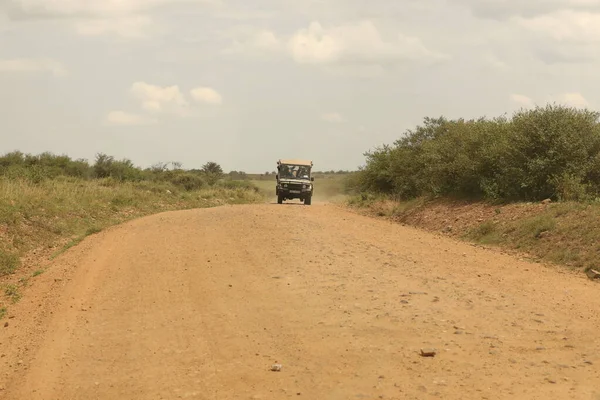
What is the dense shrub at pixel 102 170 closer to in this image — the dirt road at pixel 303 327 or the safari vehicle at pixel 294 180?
the safari vehicle at pixel 294 180

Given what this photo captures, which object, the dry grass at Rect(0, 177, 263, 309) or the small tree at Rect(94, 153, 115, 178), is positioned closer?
the dry grass at Rect(0, 177, 263, 309)

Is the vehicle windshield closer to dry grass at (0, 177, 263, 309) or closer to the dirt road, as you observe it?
dry grass at (0, 177, 263, 309)

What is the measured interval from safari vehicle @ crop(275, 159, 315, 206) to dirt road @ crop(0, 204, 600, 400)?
20.2m

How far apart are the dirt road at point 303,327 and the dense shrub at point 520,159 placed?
22.5 feet

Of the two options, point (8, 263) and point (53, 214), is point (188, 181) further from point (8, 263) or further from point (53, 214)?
point (8, 263)

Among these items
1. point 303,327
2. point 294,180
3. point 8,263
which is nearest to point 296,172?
point 294,180

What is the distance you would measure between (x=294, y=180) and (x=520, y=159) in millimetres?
15541

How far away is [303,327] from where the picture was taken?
920 cm

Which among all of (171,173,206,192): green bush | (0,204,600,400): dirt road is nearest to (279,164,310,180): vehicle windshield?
(171,173,206,192): green bush

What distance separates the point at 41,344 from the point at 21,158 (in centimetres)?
4674

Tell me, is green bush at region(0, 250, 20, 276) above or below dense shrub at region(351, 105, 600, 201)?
below

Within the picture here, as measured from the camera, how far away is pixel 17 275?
15.4 m

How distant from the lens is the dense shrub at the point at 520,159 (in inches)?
829

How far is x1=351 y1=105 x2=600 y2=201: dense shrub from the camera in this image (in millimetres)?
21047
